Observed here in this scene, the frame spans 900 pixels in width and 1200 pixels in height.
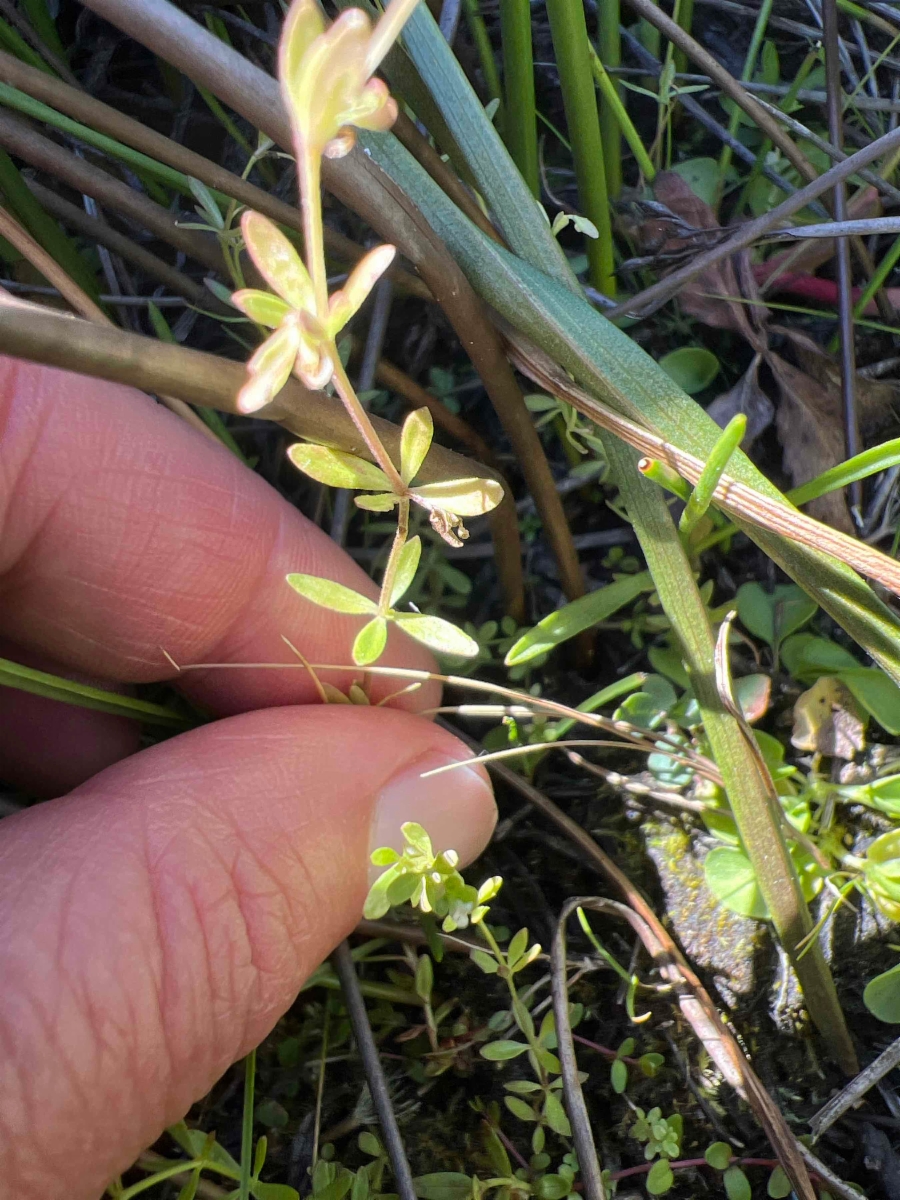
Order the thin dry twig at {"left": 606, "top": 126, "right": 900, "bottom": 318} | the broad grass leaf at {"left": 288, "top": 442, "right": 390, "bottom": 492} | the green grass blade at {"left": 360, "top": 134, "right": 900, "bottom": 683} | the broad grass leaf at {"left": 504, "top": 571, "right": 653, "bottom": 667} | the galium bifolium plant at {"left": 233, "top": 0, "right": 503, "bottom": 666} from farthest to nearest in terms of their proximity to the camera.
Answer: the broad grass leaf at {"left": 504, "top": 571, "right": 653, "bottom": 667} < the thin dry twig at {"left": 606, "top": 126, "right": 900, "bottom": 318} < the green grass blade at {"left": 360, "top": 134, "right": 900, "bottom": 683} < the broad grass leaf at {"left": 288, "top": 442, "right": 390, "bottom": 492} < the galium bifolium plant at {"left": 233, "top": 0, "right": 503, "bottom": 666}

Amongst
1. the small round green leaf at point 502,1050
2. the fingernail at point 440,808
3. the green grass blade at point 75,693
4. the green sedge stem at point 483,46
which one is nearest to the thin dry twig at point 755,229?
the green sedge stem at point 483,46

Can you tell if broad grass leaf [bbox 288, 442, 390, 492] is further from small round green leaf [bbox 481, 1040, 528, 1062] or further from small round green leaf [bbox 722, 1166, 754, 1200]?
small round green leaf [bbox 722, 1166, 754, 1200]

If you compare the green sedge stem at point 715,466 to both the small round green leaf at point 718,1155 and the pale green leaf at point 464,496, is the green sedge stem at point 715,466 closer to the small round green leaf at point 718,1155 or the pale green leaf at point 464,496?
the pale green leaf at point 464,496

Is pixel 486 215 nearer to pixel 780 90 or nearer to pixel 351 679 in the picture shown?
pixel 780 90

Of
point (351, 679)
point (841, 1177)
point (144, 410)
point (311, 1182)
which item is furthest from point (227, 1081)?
point (144, 410)

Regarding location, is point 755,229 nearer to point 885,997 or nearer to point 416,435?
point 416,435

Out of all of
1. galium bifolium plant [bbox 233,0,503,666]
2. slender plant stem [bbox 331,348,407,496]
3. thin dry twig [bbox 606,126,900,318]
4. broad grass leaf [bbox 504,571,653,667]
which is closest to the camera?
galium bifolium plant [bbox 233,0,503,666]

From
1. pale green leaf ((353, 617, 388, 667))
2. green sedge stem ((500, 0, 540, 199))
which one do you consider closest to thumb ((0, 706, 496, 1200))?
pale green leaf ((353, 617, 388, 667))
